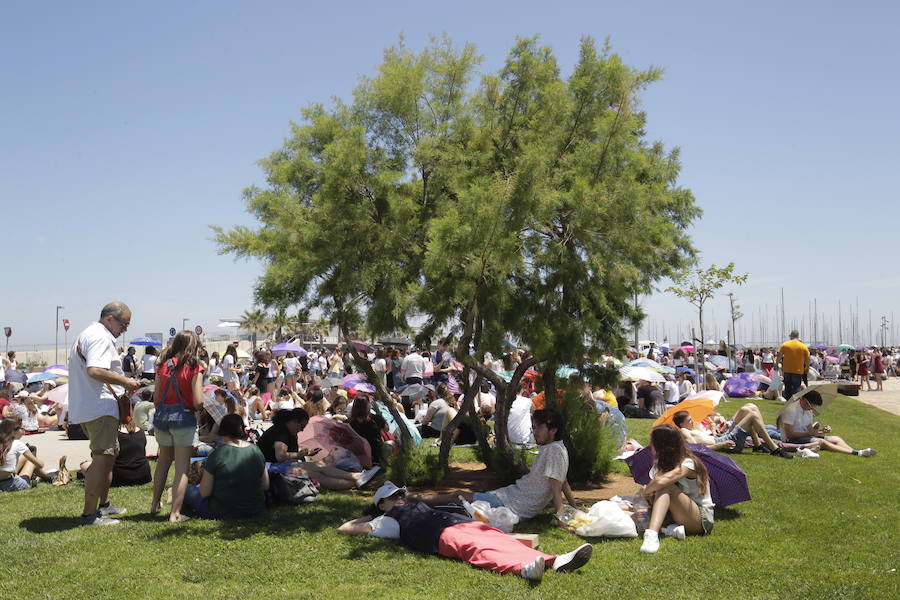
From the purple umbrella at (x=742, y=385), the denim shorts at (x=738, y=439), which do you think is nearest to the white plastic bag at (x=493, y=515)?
the denim shorts at (x=738, y=439)

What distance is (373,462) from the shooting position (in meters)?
9.52

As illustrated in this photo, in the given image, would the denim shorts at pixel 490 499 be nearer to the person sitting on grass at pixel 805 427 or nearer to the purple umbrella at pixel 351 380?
the person sitting on grass at pixel 805 427

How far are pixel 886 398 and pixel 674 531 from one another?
73.6 ft

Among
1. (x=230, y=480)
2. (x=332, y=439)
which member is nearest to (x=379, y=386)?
(x=332, y=439)

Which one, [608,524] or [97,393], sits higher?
[97,393]

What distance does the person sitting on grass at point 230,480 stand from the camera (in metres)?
6.66

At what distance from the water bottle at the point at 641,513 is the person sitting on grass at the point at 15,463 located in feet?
21.7

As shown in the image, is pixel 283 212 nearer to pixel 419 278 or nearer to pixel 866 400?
pixel 419 278

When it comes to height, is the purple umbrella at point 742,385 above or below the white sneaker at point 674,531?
above

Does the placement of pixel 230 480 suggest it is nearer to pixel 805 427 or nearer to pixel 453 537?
pixel 453 537

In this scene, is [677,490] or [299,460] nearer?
[677,490]

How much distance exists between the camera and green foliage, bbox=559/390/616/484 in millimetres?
8734

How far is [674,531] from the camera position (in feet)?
20.3

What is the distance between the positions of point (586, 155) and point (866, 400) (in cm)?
2113
